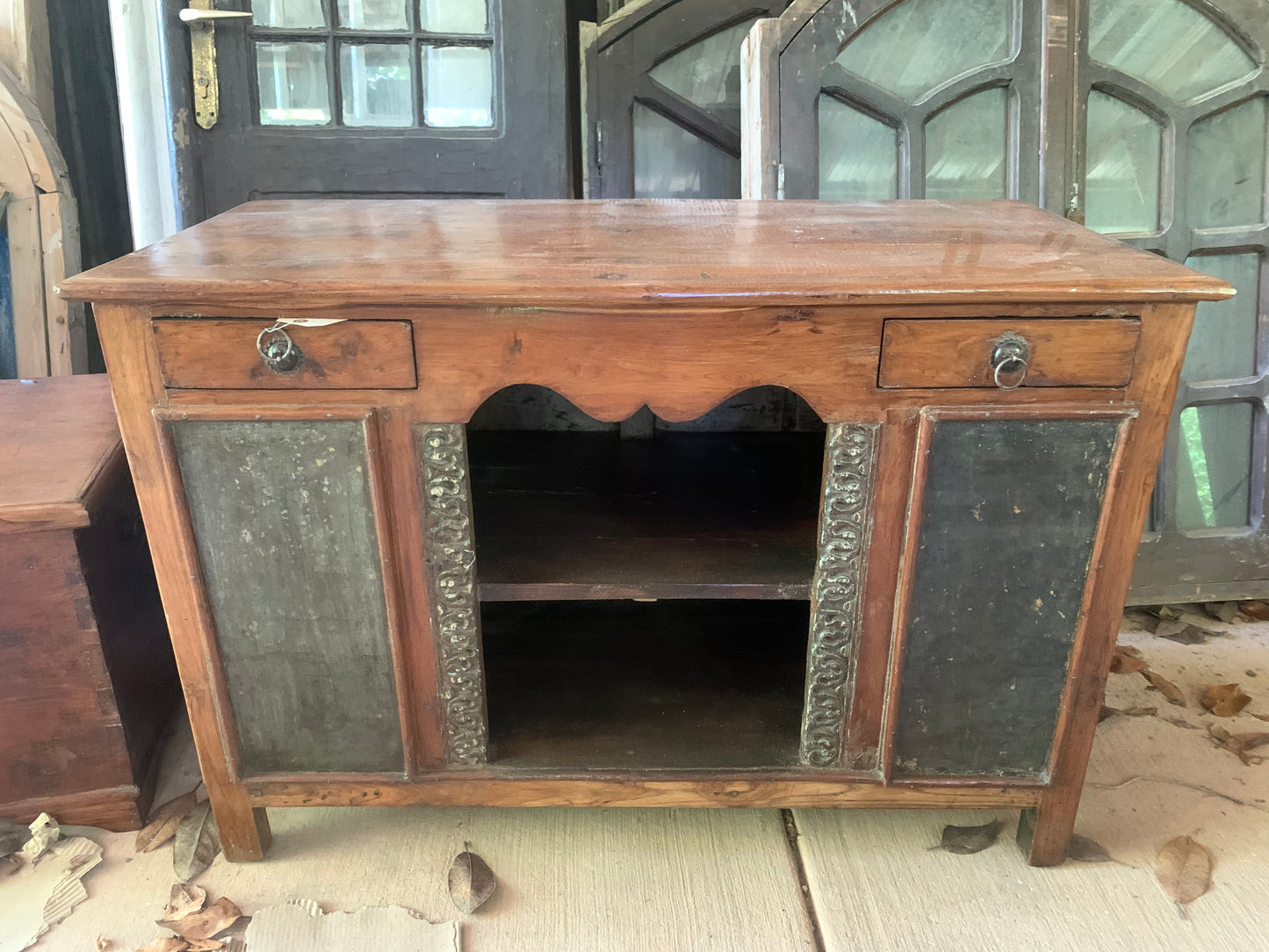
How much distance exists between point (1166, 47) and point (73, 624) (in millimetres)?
2206

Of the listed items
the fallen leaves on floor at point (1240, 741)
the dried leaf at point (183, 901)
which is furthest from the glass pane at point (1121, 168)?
the dried leaf at point (183, 901)

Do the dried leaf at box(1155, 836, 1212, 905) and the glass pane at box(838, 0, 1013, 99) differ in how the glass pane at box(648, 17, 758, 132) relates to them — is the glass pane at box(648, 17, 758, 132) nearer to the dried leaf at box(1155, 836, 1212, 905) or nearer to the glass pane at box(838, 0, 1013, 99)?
the glass pane at box(838, 0, 1013, 99)

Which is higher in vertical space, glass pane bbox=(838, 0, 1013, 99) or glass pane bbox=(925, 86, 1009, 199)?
glass pane bbox=(838, 0, 1013, 99)

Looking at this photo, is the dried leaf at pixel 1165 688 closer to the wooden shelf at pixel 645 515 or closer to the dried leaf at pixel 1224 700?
the dried leaf at pixel 1224 700

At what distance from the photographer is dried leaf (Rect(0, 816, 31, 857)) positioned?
1.41 m

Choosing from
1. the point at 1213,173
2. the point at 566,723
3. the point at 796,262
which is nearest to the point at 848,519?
the point at 796,262

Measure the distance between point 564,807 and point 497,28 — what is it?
1662 mm

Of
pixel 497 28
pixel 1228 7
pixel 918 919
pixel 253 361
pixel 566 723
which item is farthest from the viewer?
pixel 497 28

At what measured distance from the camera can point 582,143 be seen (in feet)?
7.15

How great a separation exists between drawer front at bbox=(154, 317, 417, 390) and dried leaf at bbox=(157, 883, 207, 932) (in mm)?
759

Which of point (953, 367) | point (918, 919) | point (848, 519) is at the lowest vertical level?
point (918, 919)

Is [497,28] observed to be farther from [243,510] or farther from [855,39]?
[243,510]

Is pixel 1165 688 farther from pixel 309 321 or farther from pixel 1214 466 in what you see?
pixel 309 321

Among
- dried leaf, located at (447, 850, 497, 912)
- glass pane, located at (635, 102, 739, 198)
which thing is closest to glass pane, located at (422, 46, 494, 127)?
glass pane, located at (635, 102, 739, 198)
